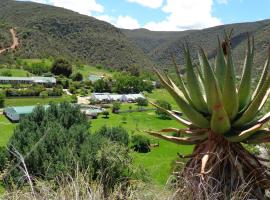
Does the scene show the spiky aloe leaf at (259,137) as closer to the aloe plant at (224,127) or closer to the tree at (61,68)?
the aloe plant at (224,127)

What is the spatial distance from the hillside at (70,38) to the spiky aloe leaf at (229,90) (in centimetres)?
14927

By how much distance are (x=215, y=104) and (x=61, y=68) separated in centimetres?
11809

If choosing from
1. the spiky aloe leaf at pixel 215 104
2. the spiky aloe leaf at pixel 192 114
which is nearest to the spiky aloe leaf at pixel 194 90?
the spiky aloe leaf at pixel 192 114

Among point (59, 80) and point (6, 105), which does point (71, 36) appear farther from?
point (6, 105)

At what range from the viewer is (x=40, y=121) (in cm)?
3891

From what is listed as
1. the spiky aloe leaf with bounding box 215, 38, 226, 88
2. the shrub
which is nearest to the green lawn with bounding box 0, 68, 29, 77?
the shrub

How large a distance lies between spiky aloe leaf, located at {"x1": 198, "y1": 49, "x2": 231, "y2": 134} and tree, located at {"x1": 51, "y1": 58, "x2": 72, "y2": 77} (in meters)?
118

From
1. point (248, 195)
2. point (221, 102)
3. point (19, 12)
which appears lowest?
point (248, 195)

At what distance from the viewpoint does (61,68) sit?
120875 mm

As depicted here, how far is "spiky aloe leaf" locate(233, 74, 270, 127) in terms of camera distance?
16.8 feet

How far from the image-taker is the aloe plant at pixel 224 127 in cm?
489

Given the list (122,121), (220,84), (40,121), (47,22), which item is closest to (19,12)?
(47,22)

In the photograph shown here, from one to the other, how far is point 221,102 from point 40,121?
35.2 metres

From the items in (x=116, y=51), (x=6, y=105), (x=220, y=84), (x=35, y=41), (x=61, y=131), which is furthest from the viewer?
(x=116, y=51)
